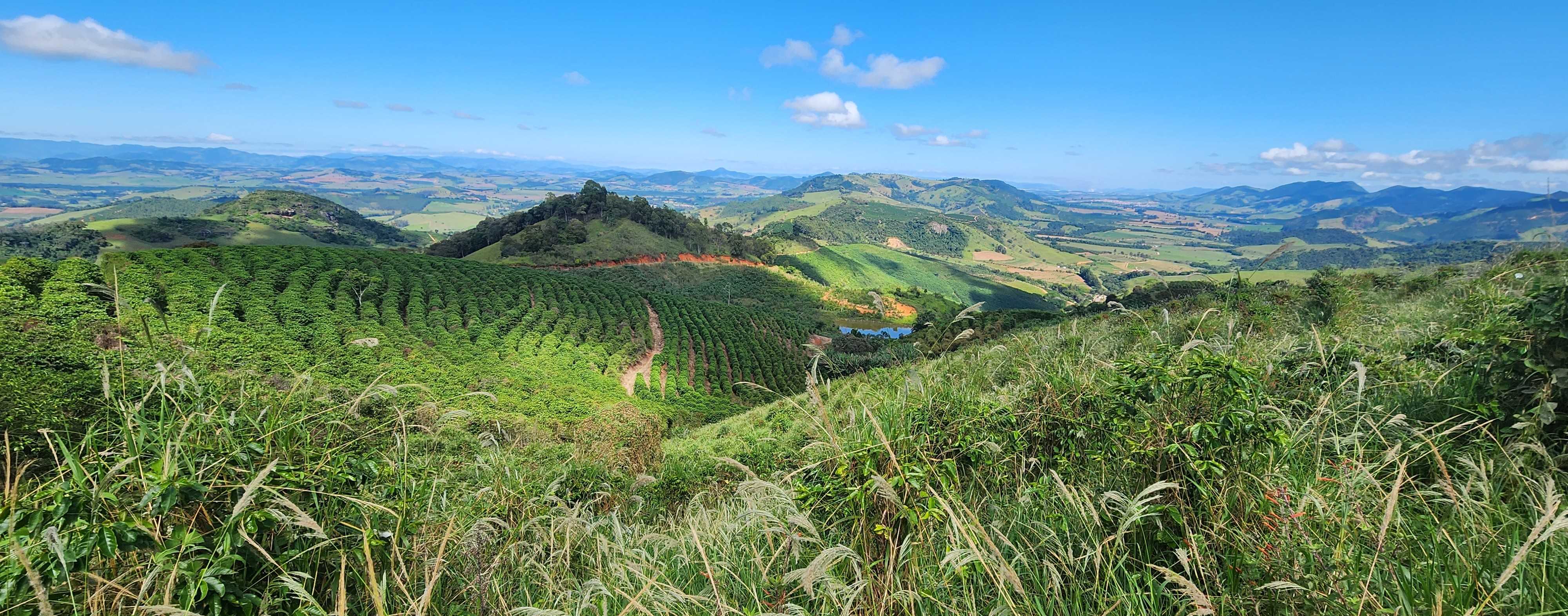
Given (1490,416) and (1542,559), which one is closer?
(1542,559)

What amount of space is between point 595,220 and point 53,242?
2939 inches

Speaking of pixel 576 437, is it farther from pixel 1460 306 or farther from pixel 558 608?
pixel 1460 306

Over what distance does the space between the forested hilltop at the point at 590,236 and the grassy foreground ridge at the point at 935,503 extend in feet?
267

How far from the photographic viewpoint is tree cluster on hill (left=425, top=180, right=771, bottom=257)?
308 feet

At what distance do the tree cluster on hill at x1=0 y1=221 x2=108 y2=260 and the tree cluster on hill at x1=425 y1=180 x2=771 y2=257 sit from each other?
4150 cm

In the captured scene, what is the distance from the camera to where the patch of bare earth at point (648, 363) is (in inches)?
1342

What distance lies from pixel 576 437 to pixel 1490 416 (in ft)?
54.9

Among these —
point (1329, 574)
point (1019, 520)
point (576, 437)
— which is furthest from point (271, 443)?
point (576, 437)

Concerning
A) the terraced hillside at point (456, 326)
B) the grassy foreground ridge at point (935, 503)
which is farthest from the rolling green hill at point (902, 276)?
the grassy foreground ridge at point (935, 503)

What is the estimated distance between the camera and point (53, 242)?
78938 millimetres

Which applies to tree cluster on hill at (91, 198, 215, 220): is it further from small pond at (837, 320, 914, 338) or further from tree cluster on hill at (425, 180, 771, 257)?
small pond at (837, 320, 914, 338)

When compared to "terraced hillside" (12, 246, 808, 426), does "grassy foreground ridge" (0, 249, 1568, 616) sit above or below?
above

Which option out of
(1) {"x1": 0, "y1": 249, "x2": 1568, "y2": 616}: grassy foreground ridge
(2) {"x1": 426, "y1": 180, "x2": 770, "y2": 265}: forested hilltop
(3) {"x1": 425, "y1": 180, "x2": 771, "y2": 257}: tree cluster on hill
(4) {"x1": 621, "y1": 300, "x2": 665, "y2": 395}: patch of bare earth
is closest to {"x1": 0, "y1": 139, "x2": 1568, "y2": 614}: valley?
Answer: (1) {"x1": 0, "y1": 249, "x2": 1568, "y2": 616}: grassy foreground ridge

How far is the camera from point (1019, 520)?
2.50 meters
